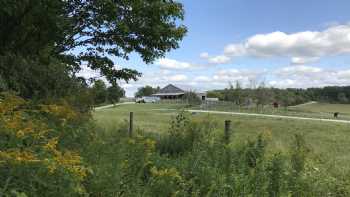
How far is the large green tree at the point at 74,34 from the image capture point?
914 centimetres

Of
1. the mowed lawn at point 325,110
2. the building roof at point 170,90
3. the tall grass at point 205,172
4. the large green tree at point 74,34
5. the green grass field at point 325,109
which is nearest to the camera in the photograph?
the tall grass at point 205,172

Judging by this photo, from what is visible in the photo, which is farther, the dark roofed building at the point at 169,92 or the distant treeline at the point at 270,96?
the dark roofed building at the point at 169,92

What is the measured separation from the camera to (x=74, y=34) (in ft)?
44.5

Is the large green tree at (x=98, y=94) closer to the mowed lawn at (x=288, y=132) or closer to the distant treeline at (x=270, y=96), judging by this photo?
the mowed lawn at (x=288, y=132)

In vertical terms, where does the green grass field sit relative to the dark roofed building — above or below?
below

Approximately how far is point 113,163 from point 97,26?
30.5 ft

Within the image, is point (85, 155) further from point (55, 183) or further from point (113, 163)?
point (55, 183)

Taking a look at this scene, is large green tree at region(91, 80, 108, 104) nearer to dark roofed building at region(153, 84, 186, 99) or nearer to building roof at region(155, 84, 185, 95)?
dark roofed building at region(153, 84, 186, 99)

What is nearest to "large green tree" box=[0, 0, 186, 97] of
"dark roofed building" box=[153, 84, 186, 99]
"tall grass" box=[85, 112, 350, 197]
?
"tall grass" box=[85, 112, 350, 197]

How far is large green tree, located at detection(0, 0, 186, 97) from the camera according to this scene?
30.0 feet

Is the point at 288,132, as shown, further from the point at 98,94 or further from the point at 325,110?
the point at 325,110

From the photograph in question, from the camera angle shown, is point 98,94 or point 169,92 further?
point 169,92

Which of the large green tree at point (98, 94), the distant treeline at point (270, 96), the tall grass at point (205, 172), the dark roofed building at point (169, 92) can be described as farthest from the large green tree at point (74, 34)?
the dark roofed building at point (169, 92)

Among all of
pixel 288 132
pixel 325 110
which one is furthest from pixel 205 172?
pixel 325 110
